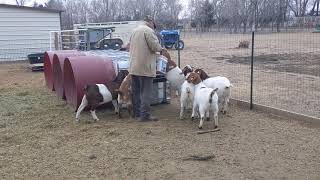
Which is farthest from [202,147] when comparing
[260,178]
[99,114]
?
[99,114]

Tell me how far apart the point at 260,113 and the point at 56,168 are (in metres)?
4.47

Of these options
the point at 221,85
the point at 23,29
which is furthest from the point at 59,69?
the point at 23,29

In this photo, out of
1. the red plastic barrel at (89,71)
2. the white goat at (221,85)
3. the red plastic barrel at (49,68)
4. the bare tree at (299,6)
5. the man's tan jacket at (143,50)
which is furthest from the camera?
the bare tree at (299,6)

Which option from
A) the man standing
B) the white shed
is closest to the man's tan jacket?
the man standing

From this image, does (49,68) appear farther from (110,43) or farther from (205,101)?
(110,43)

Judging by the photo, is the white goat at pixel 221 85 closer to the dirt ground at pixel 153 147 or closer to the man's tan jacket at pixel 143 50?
the dirt ground at pixel 153 147

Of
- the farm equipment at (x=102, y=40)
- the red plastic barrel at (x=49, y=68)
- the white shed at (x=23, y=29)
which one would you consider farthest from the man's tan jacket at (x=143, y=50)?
the white shed at (x=23, y=29)

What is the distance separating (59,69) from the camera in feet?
35.4

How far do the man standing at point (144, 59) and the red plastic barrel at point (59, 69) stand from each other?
2.61 metres

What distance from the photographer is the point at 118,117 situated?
27.9ft

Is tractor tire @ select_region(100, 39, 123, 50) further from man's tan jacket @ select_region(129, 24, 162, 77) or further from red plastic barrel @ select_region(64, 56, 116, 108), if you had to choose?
man's tan jacket @ select_region(129, 24, 162, 77)

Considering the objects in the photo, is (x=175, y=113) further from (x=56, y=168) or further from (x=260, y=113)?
(x=56, y=168)

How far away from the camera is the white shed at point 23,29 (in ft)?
73.3

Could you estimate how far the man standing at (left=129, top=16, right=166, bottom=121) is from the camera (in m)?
7.85
